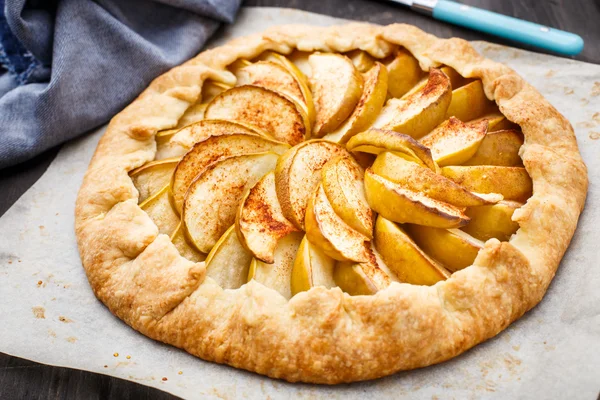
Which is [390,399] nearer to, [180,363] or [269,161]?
[180,363]

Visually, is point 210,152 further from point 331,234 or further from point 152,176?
point 331,234

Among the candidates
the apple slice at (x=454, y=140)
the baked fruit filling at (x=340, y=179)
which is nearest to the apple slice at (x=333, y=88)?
the baked fruit filling at (x=340, y=179)

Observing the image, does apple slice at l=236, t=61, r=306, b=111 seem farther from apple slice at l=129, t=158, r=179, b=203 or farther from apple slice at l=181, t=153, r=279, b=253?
Answer: apple slice at l=129, t=158, r=179, b=203

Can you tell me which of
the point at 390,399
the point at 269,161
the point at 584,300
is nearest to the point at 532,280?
the point at 584,300

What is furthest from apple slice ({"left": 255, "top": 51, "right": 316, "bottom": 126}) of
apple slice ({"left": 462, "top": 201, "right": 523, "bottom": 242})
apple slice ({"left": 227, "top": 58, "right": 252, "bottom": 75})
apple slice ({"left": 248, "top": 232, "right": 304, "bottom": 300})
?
apple slice ({"left": 462, "top": 201, "right": 523, "bottom": 242})

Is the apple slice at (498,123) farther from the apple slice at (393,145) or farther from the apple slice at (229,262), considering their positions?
the apple slice at (229,262)

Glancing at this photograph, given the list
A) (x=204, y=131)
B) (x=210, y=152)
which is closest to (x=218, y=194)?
(x=210, y=152)
